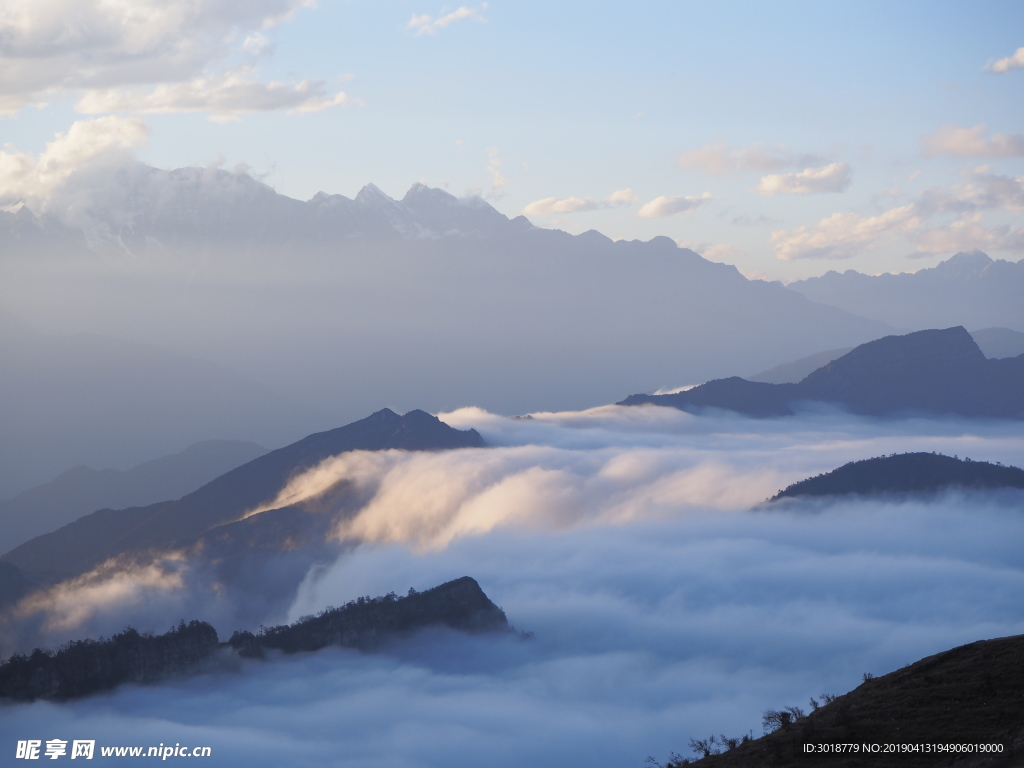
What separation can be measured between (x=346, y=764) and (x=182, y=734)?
2866 cm

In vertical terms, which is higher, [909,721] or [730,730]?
[909,721]

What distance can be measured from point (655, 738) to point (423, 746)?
43866mm

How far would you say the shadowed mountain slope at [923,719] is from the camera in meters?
79.9

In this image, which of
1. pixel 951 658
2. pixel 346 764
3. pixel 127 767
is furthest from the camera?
pixel 346 764

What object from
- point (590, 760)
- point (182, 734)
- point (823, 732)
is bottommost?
point (590, 760)

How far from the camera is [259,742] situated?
187 metres

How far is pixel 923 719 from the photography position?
86.6 meters

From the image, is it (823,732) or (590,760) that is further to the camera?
(590,760)

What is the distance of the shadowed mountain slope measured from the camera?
7994 cm

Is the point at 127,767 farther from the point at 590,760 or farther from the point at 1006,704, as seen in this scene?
the point at 1006,704

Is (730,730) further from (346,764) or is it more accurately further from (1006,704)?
(1006,704)

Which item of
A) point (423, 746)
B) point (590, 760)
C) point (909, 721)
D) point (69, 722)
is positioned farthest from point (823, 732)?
point (69, 722)

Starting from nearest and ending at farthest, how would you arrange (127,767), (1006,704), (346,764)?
(1006,704)
(127,767)
(346,764)

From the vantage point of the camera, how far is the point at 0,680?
199 meters
